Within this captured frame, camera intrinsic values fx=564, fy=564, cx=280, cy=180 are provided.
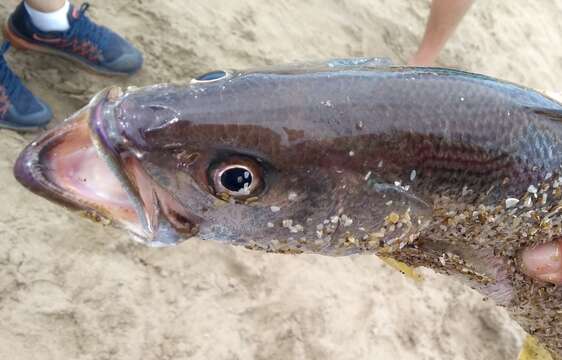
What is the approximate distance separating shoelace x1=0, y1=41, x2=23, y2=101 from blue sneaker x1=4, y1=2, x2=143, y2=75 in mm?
284

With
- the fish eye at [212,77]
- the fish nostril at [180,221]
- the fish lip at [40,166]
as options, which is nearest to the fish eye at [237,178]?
the fish nostril at [180,221]

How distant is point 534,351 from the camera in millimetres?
2689

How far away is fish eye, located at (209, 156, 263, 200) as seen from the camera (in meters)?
1.40

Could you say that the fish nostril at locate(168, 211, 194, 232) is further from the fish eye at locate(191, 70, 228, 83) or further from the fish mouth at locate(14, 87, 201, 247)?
the fish eye at locate(191, 70, 228, 83)

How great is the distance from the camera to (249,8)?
399 centimetres

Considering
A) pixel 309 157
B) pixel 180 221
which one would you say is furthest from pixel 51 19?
pixel 309 157

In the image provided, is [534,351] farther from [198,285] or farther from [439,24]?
[439,24]

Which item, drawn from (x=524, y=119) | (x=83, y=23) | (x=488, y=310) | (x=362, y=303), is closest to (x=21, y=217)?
(x=83, y=23)

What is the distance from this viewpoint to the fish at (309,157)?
1.38 metres

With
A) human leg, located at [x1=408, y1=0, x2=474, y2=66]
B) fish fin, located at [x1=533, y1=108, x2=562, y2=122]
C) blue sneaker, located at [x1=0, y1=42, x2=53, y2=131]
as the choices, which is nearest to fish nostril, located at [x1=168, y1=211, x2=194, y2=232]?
fish fin, located at [x1=533, y1=108, x2=562, y2=122]

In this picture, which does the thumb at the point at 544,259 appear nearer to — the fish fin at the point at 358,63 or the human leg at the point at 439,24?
the fish fin at the point at 358,63

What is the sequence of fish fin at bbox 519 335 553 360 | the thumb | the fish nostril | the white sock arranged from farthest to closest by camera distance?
1. the white sock
2. fish fin at bbox 519 335 553 360
3. the thumb
4. the fish nostril

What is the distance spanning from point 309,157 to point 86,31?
217cm

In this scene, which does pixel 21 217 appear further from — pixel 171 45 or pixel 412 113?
pixel 412 113
